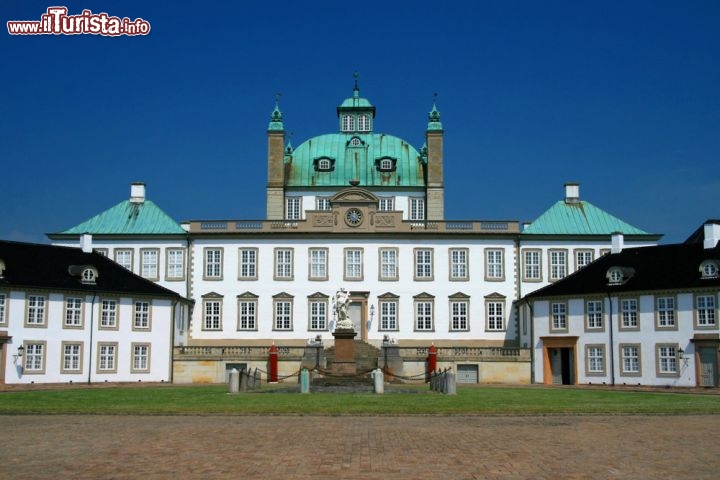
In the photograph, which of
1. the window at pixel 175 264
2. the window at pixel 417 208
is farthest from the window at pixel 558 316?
the window at pixel 175 264

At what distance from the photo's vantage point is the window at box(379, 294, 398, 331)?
195 feet

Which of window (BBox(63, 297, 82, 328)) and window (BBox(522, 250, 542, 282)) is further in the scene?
window (BBox(522, 250, 542, 282))

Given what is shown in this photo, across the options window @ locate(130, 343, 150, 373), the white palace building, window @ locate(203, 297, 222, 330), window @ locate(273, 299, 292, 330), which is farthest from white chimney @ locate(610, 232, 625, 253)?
window @ locate(130, 343, 150, 373)

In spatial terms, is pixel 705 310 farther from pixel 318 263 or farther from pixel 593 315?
pixel 318 263

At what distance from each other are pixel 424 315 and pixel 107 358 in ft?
65.5

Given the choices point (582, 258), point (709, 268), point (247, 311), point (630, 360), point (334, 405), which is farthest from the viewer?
point (582, 258)

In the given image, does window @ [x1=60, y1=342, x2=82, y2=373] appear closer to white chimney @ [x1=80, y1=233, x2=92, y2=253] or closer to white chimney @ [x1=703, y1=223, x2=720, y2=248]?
white chimney @ [x1=80, y1=233, x2=92, y2=253]

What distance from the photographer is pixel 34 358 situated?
49.2 metres

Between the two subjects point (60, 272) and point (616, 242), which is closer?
point (60, 272)

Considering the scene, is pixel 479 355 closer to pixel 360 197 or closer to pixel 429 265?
pixel 429 265

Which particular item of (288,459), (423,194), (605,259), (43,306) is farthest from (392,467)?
(423,194)

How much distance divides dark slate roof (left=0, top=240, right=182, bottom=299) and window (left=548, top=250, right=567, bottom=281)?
2401cm

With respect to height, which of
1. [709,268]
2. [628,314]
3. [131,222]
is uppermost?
[131,222]

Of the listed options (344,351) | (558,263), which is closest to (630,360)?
(558,263)
